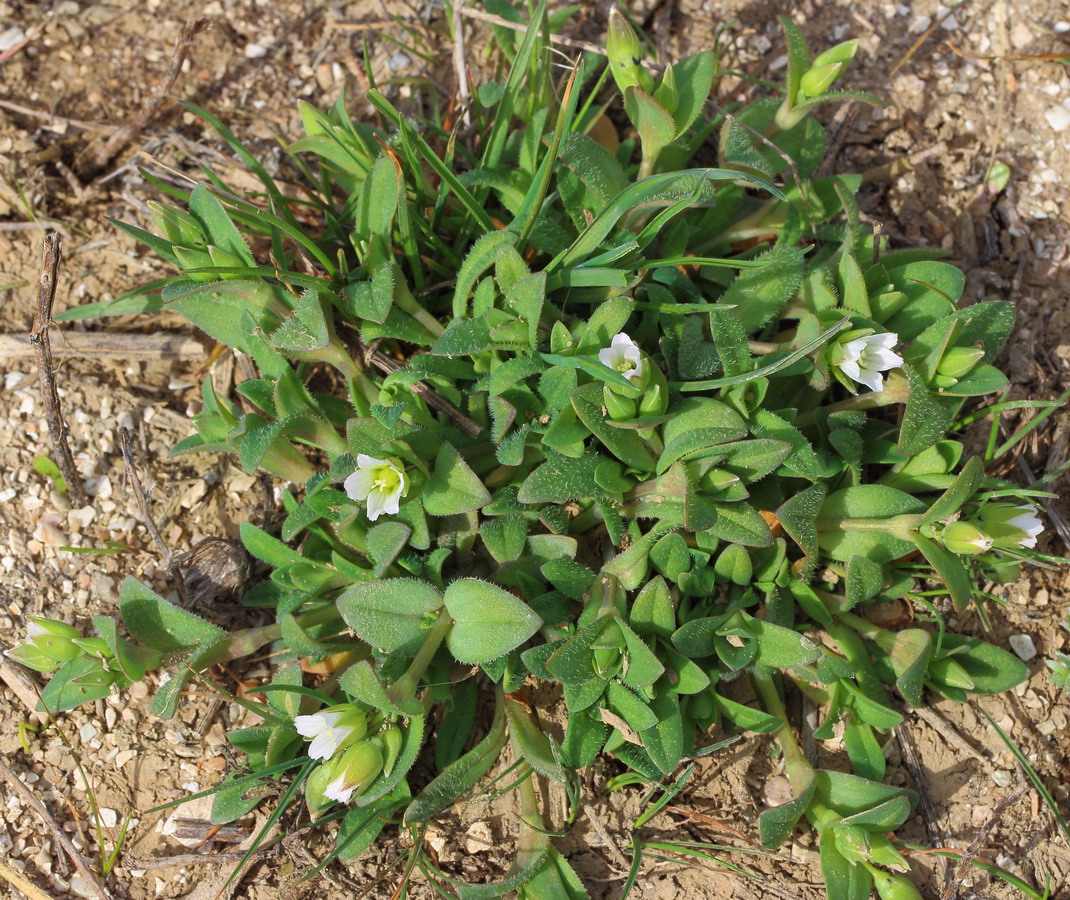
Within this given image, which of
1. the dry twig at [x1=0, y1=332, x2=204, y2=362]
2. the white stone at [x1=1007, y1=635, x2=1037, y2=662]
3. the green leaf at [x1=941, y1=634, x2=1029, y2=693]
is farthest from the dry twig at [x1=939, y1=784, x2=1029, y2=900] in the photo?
the dry twig at [x1=0, y1=332, x2=204, y2=362]

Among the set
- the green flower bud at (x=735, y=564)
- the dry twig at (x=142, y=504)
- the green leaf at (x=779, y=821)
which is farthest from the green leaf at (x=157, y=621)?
the green leaf at (x=779, y=821)

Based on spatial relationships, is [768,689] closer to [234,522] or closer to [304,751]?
[304,751]

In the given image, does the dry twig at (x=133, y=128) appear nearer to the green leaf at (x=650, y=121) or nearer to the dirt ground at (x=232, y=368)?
the dirt ground at (x=232, y=368)

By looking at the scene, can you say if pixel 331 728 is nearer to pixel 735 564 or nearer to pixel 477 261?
pixel 735 564

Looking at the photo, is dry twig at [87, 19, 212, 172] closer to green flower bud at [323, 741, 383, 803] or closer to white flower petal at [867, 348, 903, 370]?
green flower bud at [323, 741, 383, 803]

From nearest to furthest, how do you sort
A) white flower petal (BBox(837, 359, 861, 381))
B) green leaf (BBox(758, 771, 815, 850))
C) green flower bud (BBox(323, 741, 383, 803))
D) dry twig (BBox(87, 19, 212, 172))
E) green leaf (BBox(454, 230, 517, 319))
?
1. green flower bud (BBox(323, 741, 383, 803))
2. green leaf (BBox(758, 771, 815, 850))
3. white flower petal (BBox(837, 359, 861, 381))
4. green leaf (BBox(454, 230, 517, 319))
5. dry twig (BBox(87, 19, 212, 172))

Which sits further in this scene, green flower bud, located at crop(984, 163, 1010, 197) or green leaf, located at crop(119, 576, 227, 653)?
green flower bud, located at crop(984, 163, 1010, 197)

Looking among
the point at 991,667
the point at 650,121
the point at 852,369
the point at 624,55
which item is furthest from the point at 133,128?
the point at 991,667
